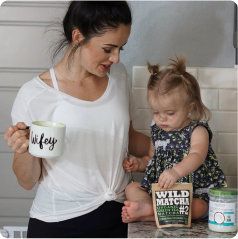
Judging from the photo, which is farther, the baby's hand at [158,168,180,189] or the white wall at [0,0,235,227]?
the white wall at [0,0,235,227]

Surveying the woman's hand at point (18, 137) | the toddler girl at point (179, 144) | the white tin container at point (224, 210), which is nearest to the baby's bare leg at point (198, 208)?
the toddler girl at point (179, 144)

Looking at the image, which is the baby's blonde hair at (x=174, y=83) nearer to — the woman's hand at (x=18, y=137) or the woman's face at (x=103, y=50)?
the woman's face at (x=103, y=50)

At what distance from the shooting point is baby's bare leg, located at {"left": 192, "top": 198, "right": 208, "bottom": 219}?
1543mm

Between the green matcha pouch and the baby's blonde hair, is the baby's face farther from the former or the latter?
the green matcha pouch

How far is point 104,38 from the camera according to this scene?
152 cm

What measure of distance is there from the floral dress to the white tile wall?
0.36 meters

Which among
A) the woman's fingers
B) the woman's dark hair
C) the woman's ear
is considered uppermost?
the woman's dark hair

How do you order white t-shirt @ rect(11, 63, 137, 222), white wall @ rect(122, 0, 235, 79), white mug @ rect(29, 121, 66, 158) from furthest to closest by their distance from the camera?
white wall @ rect(122, 0, 235, 79), white t-shirt @ rect(11, 63, 137, 222), white mug @ rect(29, 121, 66, 158)

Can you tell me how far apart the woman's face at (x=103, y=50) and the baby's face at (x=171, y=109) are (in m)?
0.23

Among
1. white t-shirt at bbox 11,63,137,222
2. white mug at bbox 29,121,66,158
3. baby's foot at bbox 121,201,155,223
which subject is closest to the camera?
white mug at bbox 29,121,66,158

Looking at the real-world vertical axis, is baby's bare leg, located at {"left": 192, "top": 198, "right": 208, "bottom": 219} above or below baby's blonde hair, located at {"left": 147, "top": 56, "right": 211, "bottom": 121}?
below

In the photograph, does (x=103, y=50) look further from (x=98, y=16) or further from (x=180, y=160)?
(x=180, y=160)

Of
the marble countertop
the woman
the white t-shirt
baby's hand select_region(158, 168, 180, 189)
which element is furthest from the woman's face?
the marble countertop

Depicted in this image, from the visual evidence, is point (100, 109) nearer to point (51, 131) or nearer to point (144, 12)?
point (51, 131)
